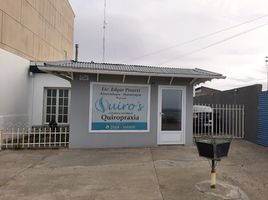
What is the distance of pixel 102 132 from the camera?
9508mm

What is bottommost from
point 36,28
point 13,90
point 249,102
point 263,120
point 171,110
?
point 263,120

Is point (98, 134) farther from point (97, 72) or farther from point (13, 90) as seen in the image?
point (13, 90)

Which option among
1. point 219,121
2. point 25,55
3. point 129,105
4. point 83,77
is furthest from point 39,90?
point 219,121

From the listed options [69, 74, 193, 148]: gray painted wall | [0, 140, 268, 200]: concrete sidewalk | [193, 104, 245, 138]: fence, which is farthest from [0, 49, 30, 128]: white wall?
[193, 104, 245, 138]: fence

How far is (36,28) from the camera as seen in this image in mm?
14547

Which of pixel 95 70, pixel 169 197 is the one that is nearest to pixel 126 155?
pixel 95 70

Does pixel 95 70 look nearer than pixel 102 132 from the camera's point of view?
Yes

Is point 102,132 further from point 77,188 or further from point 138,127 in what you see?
point 77,188

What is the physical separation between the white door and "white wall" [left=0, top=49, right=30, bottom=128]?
6240 millimetres

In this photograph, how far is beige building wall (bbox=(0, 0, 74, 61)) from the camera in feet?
36.3

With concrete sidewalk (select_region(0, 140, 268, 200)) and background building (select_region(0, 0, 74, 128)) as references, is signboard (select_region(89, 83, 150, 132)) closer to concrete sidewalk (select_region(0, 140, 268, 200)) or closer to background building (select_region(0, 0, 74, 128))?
concrete sidewalk (select_region(0, 140, 268, 200))

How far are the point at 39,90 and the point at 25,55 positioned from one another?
1839 mm

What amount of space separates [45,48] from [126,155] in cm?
1072

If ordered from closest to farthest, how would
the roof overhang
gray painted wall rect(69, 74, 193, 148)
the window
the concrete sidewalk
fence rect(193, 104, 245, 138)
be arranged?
the concrete sidewalk < the roof overhang < gray painted wall rect(69, 74, 193, 148) < fence rect(193, 104, 245, 138) < the window
